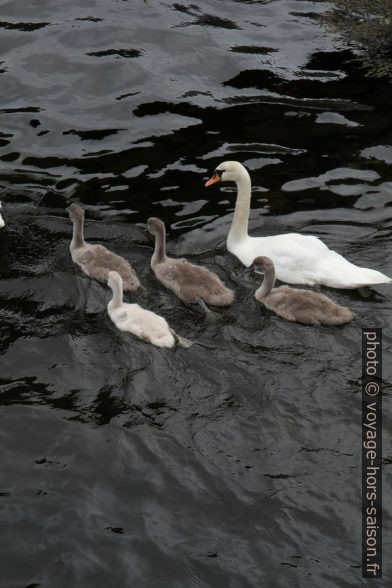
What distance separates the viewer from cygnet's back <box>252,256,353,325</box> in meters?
10.6

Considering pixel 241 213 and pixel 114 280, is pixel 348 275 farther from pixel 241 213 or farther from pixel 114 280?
pixel 114 280

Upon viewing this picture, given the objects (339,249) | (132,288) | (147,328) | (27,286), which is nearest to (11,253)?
(27,286)

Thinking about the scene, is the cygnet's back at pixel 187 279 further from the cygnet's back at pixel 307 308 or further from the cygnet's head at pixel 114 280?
the cygnet's head at pixel 114 280

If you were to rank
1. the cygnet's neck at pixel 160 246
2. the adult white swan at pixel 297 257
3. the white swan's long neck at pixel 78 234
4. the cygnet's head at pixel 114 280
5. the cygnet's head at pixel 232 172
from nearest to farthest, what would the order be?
the cygnet's head at pixel 114 280 < the adult white swan at pixel 297 257 < the cygnet's neck at pixel 160 246 < the white swan's long neck at pixel 78 234 < the cygnet's head at pixel 232 172

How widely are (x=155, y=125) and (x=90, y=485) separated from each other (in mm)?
9275

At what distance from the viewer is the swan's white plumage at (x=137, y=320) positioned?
10.3 metres

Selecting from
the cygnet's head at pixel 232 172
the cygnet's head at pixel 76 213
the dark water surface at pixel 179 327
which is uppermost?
the cygnet's head at pixel 232 172

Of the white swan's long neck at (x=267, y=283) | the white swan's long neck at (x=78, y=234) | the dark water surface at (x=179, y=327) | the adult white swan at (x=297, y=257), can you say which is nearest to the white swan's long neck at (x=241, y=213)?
the adult white swan at (x=297, y=257)

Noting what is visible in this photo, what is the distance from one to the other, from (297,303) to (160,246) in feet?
7.12

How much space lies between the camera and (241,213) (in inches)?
500

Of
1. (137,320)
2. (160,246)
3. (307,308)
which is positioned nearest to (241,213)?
(160,246)

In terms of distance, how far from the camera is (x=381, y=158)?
607 inches

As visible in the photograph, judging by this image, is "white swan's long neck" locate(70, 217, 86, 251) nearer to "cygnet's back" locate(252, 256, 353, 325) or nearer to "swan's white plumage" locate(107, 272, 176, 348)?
"swan's white plumage" locate(107, 272, 176, 348)

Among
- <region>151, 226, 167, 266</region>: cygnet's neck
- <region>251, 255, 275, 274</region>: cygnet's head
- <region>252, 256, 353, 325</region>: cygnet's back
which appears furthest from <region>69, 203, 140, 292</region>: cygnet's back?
<region>252, 256, 353, 325</region>: cygnet's back
